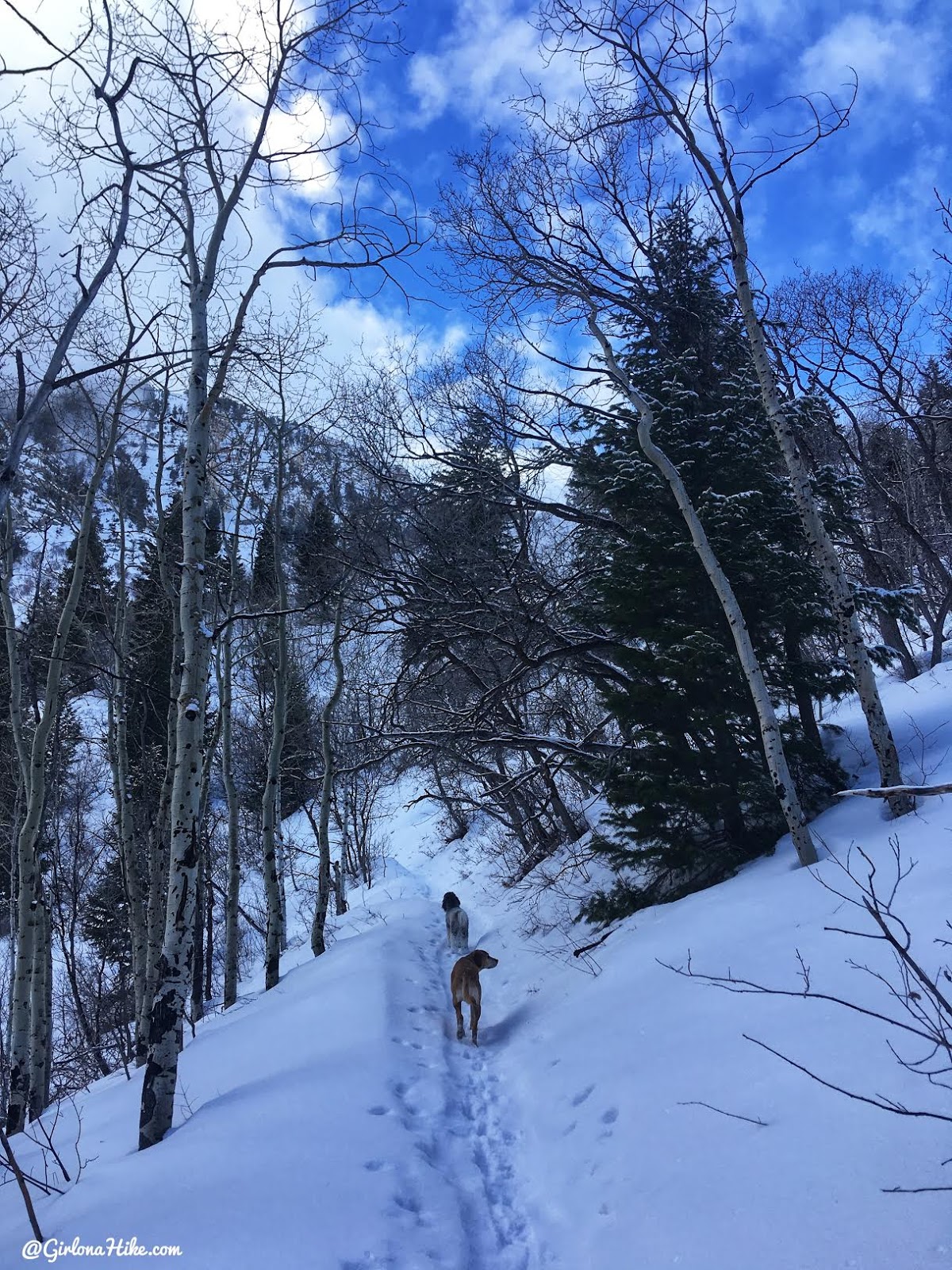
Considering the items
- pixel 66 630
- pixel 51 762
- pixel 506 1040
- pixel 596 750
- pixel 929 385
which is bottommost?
pixel 506 1040

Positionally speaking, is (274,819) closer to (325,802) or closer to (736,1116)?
(325,802)

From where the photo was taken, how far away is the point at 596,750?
27.8 ft

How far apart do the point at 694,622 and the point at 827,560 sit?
1781mm

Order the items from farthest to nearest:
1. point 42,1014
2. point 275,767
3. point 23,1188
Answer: point 42,1014 → point 275,767 → point 23,1188

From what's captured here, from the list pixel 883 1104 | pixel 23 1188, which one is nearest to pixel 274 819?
pixel 23 1188

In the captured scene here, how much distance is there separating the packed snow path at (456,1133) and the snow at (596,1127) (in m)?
0.02

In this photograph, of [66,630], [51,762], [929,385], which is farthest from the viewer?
[929,385]

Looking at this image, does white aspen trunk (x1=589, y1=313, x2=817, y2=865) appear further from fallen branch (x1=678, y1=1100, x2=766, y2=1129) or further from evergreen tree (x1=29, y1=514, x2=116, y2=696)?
evergreen tree (x1=29, y1=514, x2=116, y2=696)

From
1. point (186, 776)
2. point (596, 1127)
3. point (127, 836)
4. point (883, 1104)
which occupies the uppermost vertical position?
point (186, 776)

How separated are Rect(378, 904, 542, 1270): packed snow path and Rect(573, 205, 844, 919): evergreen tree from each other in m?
2.25

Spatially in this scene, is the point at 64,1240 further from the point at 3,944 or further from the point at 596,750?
the point at 3,944

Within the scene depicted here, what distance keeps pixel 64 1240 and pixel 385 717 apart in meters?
6.86

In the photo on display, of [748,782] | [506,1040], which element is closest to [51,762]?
[506,1040]

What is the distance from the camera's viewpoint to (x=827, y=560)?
6.40 meters
